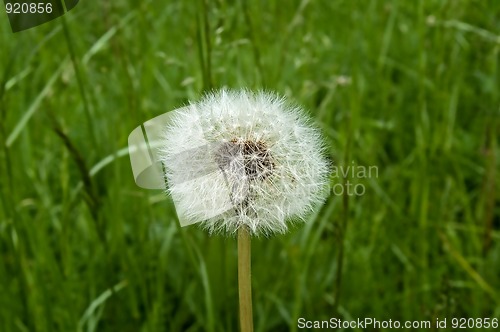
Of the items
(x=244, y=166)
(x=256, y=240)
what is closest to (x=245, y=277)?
(x=244, y=166)

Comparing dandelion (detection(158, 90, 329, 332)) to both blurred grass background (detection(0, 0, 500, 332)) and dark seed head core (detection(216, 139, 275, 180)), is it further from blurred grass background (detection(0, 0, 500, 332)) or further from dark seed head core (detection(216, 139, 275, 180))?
blurred grass background (detection(0, 0, 500, 332))

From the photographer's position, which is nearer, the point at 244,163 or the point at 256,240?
the point at 244,163

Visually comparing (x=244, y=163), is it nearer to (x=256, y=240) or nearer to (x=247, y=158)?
(x=247, y=158)

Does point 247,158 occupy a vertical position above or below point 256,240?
above

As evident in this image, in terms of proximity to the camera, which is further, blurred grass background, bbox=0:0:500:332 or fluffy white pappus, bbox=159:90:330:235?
blurred grass background, bbox=0:0:500:332

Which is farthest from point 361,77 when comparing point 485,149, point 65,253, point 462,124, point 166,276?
point 65,253

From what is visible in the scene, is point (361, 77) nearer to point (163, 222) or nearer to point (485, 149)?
point (485, 149)

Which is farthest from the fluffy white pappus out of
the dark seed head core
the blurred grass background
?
the blurred grass background
